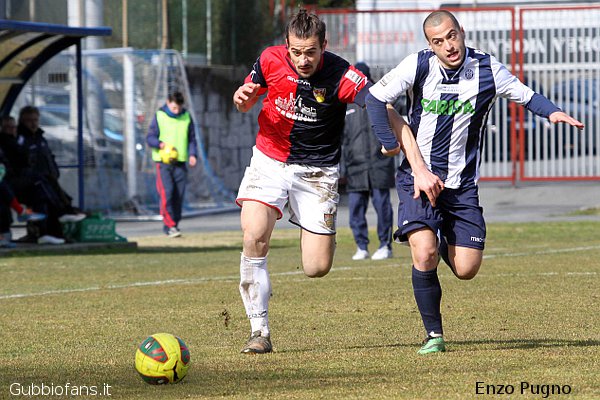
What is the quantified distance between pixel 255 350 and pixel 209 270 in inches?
272

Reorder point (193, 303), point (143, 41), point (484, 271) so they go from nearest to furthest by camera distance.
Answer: point (193, 303) → point (484, 271) → point (143, 41)

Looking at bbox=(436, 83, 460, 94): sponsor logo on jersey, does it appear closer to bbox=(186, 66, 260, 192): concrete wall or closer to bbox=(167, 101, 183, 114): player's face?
bbox=(167, 101, 183, 114): player's face

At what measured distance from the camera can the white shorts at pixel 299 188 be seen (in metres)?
8.35

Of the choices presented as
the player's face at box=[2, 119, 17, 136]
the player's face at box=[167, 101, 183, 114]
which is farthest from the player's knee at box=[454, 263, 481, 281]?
the player's face at box=[167, 101, 183, 114]

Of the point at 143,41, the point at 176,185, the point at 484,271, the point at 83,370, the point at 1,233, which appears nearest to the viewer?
the point at 83,370

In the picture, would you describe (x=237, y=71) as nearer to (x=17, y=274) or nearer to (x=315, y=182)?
(x=17, y=274)

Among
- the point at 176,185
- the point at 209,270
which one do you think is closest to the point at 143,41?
the point at 176,185

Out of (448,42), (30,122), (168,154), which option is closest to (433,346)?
(448,42)

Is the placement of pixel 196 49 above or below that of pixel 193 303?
above

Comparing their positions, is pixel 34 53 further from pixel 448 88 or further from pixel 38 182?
pixel 448 88

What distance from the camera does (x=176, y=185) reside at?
20.9 m

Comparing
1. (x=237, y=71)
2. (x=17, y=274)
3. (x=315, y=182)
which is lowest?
(x=17, y=274)

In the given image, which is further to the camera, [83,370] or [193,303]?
[193,303]

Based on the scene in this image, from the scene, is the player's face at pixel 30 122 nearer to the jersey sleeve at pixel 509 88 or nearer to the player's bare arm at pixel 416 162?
the player's bare arm at pixel 416 162
